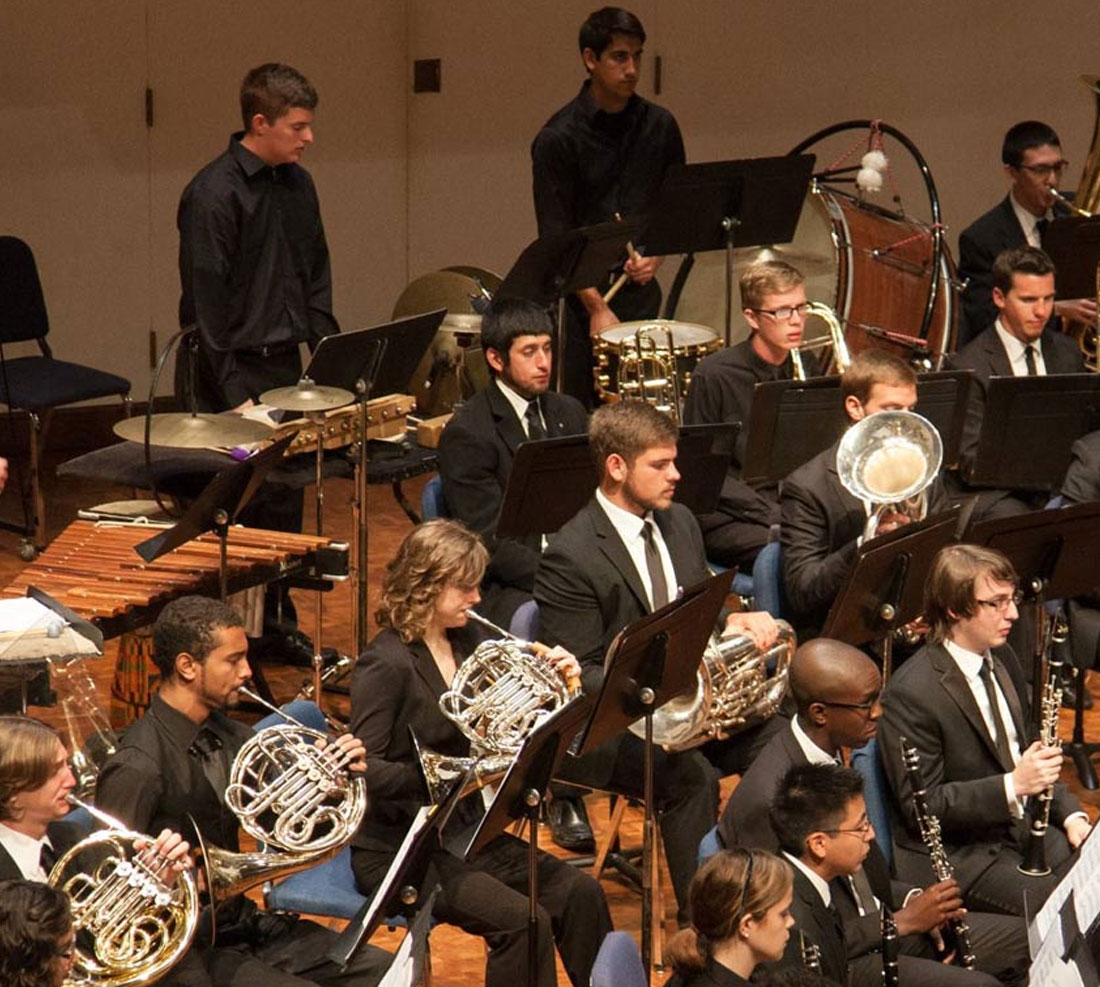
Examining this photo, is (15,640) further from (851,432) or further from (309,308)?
(309,308)

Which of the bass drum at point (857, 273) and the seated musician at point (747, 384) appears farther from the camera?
the bass drum at point (857, 273)

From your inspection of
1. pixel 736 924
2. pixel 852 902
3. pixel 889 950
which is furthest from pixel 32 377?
pixel 736 924

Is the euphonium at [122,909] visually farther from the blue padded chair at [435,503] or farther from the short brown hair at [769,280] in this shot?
the short brown hair at [769,280]

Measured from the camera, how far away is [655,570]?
5.29m

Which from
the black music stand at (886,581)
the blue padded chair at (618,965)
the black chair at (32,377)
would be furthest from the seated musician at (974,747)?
the black chair at (32,377)

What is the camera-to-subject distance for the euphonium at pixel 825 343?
6645 mm

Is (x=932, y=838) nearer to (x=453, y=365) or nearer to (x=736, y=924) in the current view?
(x=736, y=924)

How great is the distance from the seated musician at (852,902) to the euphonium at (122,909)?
46.6 inches

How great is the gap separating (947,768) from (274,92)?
345 cm

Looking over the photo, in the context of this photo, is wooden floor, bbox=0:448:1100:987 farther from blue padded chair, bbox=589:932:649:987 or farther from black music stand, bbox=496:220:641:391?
blue padded chair, bbox=589:932:649:987

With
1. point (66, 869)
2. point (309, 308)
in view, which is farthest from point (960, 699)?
point (309, 308)

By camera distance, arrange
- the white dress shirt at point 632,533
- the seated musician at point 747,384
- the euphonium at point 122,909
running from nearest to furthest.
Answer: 1. the euphonium at point 122,909
2. the white dress shirt at point 632,533
3. the seated musician at point 747,384

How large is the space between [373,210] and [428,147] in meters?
0.45

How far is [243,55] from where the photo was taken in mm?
10086
